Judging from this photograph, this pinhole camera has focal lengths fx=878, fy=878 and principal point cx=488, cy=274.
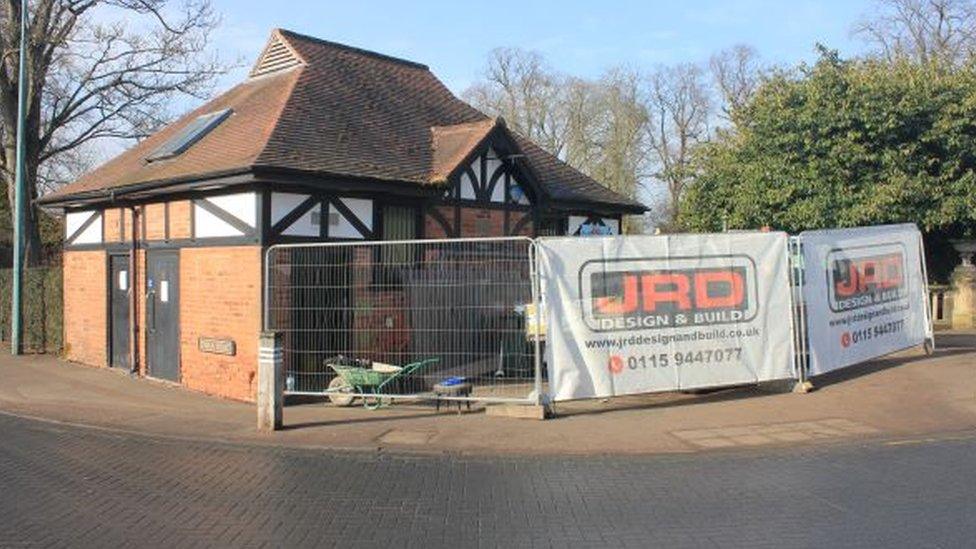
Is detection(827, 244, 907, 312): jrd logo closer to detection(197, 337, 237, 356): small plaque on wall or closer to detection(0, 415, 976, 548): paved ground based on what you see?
detection(0, 415, 976, 548): paved ground

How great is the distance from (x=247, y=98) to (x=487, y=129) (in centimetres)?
462

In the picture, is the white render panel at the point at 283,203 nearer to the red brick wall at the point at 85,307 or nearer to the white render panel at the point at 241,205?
the white render panel at the point at 241,205

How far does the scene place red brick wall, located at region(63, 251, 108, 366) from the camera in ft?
53.5

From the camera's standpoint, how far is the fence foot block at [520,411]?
412 inches

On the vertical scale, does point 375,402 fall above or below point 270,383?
below

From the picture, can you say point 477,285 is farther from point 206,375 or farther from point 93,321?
point 93,321

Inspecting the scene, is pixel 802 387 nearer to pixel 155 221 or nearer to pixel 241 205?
pixel 241 205

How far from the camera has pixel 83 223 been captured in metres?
17.0

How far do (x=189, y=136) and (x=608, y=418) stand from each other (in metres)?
9.28

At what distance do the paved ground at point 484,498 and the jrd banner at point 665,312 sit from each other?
7.32ft

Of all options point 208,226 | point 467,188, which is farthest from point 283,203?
point 467,188

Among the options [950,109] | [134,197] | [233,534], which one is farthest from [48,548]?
[950,109]

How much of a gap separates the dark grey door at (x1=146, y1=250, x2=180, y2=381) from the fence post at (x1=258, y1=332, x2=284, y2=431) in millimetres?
4627

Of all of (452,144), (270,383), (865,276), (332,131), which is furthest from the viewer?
(452,144)
